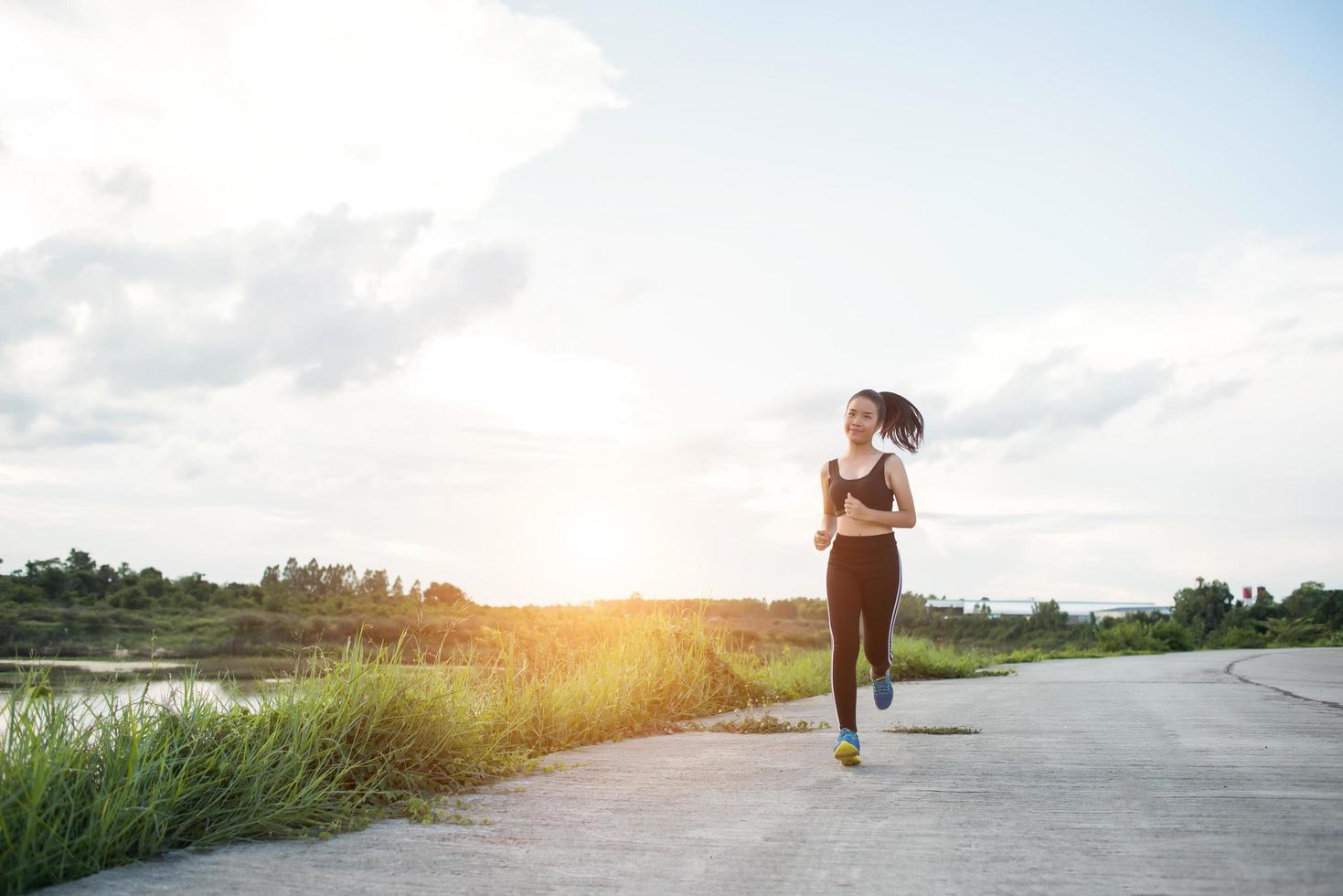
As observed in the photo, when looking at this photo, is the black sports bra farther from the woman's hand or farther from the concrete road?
the concrete road

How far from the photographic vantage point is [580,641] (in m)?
10.1

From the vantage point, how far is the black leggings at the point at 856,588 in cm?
612

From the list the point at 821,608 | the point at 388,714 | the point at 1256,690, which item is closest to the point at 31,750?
the point at 388,714

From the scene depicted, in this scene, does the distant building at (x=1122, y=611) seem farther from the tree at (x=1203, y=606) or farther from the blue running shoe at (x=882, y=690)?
the blue running shoe at (x=882, y=690)

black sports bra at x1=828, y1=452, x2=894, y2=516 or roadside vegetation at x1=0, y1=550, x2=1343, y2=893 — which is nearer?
roadside vegetation at x1=0, y1=550, x2=1343, y2=893

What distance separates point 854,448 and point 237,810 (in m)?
4.01

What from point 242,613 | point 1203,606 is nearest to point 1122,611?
point 1203,606

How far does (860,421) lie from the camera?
6254 millimetres

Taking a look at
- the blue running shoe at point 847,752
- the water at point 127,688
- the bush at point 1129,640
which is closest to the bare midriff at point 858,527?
the blue running shoe at point 847,752

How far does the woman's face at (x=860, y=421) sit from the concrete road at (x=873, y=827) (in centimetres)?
198

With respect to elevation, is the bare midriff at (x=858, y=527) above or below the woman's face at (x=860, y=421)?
below

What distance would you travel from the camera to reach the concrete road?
3318mm

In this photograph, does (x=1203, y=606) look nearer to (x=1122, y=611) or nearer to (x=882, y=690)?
(x=1122, y=611)

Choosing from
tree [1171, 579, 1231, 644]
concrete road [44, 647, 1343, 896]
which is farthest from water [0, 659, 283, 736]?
tree [1171, 579, 1231, 644]
